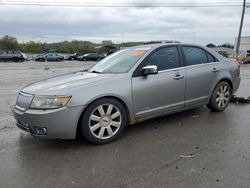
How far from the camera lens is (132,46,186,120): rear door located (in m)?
3.99

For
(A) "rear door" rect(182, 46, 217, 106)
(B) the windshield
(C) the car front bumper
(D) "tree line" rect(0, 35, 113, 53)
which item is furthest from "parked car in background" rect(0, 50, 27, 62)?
(C) the car front bumper

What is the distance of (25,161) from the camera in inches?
127

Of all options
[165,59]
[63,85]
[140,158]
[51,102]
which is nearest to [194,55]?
[165,59]

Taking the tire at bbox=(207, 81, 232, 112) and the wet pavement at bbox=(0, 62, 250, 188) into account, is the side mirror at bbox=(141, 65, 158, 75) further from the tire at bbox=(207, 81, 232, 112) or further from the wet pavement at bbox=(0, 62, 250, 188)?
the tire at bbox=(207, 81, 232, 112)

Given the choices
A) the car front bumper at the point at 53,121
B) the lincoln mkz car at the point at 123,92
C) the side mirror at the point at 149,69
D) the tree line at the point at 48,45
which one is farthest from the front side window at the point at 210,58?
the tree line at the point at 48,45

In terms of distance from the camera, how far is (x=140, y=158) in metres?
3.27

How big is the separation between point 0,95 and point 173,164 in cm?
674

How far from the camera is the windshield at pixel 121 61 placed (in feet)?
13.8

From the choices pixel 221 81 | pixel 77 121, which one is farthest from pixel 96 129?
pixel 221 81

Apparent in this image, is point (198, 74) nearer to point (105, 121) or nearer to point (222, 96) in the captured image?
point (222, 96)

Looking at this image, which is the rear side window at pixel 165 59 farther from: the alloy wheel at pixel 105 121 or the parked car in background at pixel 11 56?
the parked car in background at pixel 11 56

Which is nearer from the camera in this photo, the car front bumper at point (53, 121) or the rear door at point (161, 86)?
the car front bumper at point (53, 121)

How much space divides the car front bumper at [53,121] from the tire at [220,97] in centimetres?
309

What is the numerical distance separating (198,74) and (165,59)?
0.80 meters
